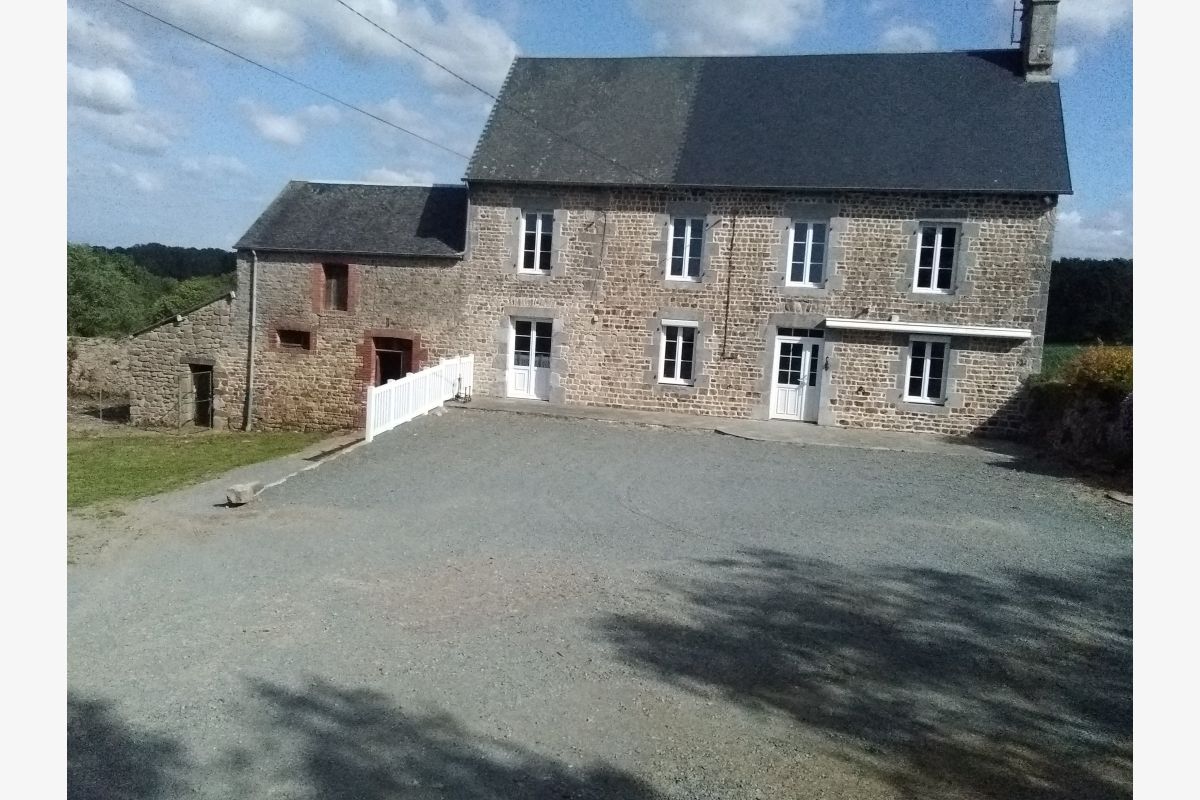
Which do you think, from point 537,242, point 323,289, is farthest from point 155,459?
point 537,242

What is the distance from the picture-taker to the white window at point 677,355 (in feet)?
55.0

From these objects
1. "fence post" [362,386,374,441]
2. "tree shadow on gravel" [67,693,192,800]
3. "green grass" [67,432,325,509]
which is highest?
"fence post" [362,386,374,441]

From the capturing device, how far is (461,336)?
17547mm

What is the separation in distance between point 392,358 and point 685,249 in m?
6.66

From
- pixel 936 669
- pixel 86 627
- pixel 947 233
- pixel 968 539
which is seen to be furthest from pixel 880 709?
pixel 947 233

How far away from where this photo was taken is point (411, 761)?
404cm

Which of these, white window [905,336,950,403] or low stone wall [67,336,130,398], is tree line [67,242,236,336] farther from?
white window [905,336,950,403]

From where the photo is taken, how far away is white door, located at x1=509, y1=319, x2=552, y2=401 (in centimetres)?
1741

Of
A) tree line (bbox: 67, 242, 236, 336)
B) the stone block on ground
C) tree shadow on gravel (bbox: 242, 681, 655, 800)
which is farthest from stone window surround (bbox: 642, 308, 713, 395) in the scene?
tree line (bbox: 67, 242, 236, 336)

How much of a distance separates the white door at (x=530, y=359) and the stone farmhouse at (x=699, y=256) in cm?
5

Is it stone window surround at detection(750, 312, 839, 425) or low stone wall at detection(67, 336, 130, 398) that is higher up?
stone window surround at detection(750, 312, 839, 425)

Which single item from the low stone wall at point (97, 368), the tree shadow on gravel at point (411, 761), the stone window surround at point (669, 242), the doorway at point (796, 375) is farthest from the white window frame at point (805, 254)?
the low stone wall at point (97, 368)

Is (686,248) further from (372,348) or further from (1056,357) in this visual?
(1056,357)

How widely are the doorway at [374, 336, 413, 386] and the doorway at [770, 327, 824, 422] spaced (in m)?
7.57
